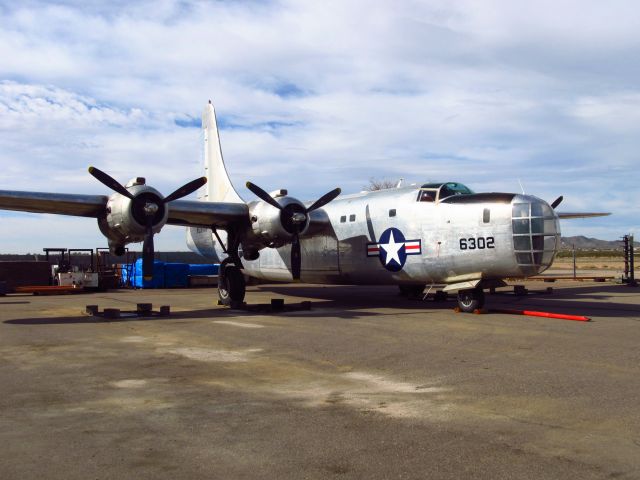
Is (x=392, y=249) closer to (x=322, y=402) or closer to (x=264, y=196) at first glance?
(x=264, y=196)

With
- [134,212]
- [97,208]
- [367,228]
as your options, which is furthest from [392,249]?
[97,208]

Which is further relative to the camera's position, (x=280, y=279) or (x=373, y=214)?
(x=280, y=279)

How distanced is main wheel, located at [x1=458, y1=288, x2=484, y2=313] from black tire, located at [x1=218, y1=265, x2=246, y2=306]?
7.25m

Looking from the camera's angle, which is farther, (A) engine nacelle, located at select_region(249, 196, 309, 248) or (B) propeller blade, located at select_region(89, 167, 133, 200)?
(A) engine nacelle, located at select_region(249, 196, 309, 248)

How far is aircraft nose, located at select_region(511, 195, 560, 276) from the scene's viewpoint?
15719 mm

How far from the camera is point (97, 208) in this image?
17703 millimetres

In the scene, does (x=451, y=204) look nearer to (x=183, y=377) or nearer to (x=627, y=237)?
(x=183, y=377)

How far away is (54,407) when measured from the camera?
6.96m

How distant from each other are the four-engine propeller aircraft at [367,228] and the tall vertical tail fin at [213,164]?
242 inches

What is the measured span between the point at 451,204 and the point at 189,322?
7988 millimetres

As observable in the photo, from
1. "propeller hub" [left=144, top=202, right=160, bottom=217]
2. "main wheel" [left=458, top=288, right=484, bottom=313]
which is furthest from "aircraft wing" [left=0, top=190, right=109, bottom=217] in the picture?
"main wheel" [left=458, top=288, right=484, bottom=313]

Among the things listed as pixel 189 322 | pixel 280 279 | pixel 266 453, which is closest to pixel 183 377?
pixel 266 453

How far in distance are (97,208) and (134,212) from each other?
5.58 feet

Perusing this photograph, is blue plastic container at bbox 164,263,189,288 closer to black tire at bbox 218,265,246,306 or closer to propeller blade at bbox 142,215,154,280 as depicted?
black tire at bbox 218,265,246,306
